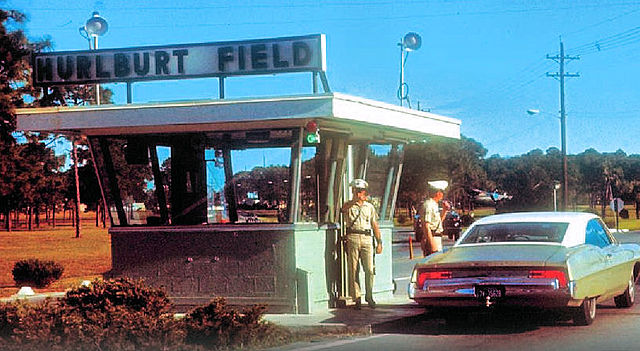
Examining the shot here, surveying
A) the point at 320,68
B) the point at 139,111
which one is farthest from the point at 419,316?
the point at 139,111

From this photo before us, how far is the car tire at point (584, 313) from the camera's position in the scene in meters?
12.6

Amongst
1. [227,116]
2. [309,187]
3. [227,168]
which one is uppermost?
[227,116]

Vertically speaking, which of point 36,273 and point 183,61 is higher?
point 183,61

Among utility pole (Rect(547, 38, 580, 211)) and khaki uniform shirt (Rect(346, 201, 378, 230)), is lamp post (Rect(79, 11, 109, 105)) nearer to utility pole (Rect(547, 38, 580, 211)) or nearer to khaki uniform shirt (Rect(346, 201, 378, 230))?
khaki uniform shirt (Rect(346, 201, 378, 230))

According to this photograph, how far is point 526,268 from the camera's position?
12.1 m

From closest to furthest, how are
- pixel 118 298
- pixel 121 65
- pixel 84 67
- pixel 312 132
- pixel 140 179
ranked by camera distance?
pixel 118 298 < pixel 312 132 < pixel 121 65 < pixel 84 67 < pixel 140 179

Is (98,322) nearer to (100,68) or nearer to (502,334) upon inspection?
(502,334)

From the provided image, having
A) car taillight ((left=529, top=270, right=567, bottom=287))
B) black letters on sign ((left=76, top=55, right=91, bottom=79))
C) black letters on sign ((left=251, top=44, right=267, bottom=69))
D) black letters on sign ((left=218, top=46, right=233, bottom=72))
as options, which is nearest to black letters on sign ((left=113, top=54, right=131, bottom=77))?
black letters on sign ((left=76, top=55, right=91, bottom=79))

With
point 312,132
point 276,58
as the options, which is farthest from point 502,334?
point 276,58

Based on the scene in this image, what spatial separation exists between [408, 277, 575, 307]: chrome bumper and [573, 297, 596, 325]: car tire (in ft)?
2.19

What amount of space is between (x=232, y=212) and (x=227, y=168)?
69 cm

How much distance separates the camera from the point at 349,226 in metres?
15.0

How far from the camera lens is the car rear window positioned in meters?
13.4

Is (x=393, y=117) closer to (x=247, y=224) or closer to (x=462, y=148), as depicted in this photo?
(x=247, y=224)
